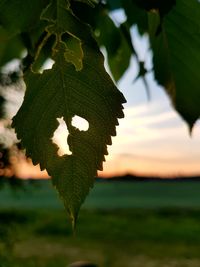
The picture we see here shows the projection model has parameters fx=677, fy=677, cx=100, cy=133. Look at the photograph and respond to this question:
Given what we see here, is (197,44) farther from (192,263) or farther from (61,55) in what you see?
(192,263)

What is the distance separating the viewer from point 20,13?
0.68 m

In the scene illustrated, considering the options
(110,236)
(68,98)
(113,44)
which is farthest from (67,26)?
(110,236)

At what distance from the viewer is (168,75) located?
0.85m

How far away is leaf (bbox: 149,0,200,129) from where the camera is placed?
2.54 ft

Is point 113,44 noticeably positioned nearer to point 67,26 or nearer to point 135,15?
point 135,15

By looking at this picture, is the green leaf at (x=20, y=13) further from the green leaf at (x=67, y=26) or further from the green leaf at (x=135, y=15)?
the green leaf at (x=135, y=15)

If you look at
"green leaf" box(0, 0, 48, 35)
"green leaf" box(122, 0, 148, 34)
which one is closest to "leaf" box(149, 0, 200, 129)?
"green leaf" box(122, 0, 148, 34)

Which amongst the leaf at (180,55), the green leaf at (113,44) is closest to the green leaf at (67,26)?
the leaf at (180,55)

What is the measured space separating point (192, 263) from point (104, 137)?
12.7m

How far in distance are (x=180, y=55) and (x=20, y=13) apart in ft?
0.76

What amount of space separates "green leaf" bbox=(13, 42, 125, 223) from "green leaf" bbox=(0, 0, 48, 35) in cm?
9

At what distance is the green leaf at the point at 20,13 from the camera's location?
667mm

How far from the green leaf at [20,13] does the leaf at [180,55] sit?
15 centimetres

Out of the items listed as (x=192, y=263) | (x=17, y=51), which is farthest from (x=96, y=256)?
(x=17, y=51)
